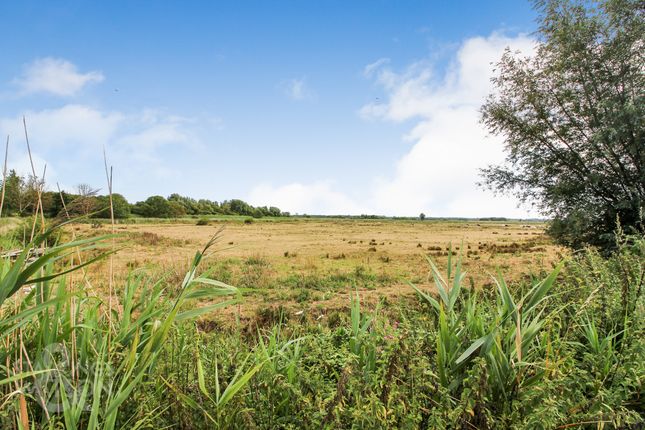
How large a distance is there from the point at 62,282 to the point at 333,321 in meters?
6.03

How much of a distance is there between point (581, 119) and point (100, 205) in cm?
1544

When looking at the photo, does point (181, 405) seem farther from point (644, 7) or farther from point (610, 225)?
point (644, 7)

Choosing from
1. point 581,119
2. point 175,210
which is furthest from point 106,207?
point 175,210

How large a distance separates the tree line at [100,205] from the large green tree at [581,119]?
1304 centimetres

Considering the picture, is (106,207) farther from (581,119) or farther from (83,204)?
(581,119)

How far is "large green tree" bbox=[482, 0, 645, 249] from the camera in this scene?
37.0ft

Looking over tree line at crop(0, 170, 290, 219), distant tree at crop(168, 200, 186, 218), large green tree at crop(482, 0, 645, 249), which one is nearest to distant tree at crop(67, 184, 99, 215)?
tree line at crop(0, 170, 290, 219)

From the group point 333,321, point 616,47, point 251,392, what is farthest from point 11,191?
point 616,47

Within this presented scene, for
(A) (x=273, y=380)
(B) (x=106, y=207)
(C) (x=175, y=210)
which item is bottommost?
(A) (x=273, y=380)

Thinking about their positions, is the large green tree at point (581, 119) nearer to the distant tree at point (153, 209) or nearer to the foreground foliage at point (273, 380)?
the foreground foliage at point (273, 380)

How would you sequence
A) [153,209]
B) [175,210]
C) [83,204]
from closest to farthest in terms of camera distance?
1. [83,204]
2. [153,209]
3. [175,210]

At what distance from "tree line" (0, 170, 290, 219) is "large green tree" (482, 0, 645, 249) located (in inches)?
514

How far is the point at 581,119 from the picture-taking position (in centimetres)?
1262

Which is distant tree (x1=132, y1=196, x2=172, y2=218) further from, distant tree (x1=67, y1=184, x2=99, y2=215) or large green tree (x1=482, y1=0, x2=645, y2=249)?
distant tree (x1=67, y1=184, x2=99, y2=215)
